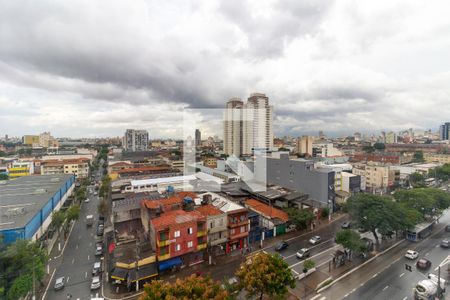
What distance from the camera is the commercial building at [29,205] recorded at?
18906 mm

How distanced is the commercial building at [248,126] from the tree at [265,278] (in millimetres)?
72600

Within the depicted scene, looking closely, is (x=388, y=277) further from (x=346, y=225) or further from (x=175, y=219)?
(x=175, y=219)

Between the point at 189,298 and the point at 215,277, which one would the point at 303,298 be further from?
the point at 189,298

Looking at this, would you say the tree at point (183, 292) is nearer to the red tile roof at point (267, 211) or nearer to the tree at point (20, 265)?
the tree at point (20, 265)

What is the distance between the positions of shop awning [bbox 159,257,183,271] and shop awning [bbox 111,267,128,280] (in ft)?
8.81

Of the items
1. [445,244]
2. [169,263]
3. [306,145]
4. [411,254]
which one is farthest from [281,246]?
[306,145]

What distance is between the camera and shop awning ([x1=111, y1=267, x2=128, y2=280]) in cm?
1581

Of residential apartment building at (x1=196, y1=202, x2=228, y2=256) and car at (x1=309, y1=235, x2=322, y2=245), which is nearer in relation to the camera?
residential apartment building at (x1=196, y1=202, x2=228, y2=256)

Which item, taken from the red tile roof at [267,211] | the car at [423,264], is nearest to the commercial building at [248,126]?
the red tile roof at [267,211]

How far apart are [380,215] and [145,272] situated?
2126 cm

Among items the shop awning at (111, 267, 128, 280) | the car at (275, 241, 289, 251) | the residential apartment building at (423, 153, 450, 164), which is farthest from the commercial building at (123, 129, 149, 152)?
the residential apartment building at (423, 153, 450, 164)

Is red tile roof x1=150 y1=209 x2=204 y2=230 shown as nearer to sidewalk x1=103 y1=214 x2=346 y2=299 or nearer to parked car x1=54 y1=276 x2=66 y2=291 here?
sidewalk x1=103 y1=214 x2=346 y2=299

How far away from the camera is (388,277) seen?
16.8 meters

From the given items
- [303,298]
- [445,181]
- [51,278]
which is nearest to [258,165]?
[303,298]
